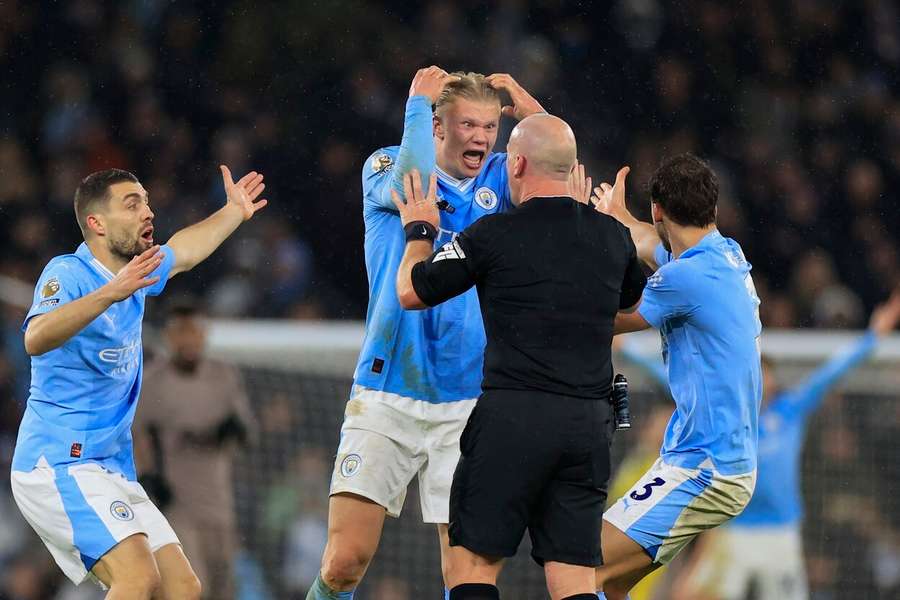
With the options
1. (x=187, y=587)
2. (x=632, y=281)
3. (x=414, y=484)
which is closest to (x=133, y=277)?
(x=187, y=587)

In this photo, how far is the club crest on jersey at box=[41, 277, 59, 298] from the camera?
17.9 feet

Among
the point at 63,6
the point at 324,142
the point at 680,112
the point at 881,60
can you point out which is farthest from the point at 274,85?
the point at 881,60

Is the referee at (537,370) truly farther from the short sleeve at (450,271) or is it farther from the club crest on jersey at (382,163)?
the club crest on jersey at (382,163)

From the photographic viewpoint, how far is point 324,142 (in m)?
12.6

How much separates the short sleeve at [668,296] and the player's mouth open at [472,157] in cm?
88

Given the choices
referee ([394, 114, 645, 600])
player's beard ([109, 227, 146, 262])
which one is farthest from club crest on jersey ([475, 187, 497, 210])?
player's beard ([109, 227, 146, 262])

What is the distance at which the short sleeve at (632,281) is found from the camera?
4914mm

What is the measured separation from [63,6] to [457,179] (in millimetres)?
8630

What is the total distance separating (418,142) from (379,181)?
400 mm

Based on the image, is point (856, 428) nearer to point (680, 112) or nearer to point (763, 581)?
point (763, 581)

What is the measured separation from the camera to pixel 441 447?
222 inches

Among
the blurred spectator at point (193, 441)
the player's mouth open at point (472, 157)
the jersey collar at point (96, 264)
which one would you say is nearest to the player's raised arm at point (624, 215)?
the player's mouth open at point (472, 157)

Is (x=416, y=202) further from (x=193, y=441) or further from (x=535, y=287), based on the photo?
(x=193, y=441)

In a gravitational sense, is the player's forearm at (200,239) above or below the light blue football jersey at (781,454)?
above
